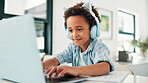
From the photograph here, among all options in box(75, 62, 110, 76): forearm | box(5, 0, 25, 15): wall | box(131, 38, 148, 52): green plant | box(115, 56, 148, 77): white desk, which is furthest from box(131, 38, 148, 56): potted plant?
box(75, 62, 110, 76): forearm

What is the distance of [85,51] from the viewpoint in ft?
3.17

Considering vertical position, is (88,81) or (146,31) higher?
(146,31)

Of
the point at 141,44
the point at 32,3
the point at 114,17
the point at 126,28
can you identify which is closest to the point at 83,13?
the point at 32,3

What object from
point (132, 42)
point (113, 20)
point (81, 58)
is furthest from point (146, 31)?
point (81, 58)

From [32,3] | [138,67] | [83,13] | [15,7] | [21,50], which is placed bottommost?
[138,67]

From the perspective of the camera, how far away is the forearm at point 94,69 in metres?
0.66

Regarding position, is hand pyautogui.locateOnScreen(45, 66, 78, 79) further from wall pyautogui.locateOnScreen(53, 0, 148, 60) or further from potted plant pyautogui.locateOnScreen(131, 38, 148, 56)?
potted plant pyautogui.locateOnScreen(131, 38, 148, 56)

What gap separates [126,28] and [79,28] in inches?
127

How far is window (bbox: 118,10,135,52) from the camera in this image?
3.62m

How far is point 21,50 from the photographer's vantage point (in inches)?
18.4

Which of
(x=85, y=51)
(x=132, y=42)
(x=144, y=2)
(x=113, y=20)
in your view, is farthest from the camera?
(x=144, y=2)

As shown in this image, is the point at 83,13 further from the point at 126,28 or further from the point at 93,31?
the point at 126,28

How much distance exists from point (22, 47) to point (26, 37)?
41mm

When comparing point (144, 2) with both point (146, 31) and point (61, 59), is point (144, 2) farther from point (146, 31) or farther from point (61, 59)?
point (61, 59)
